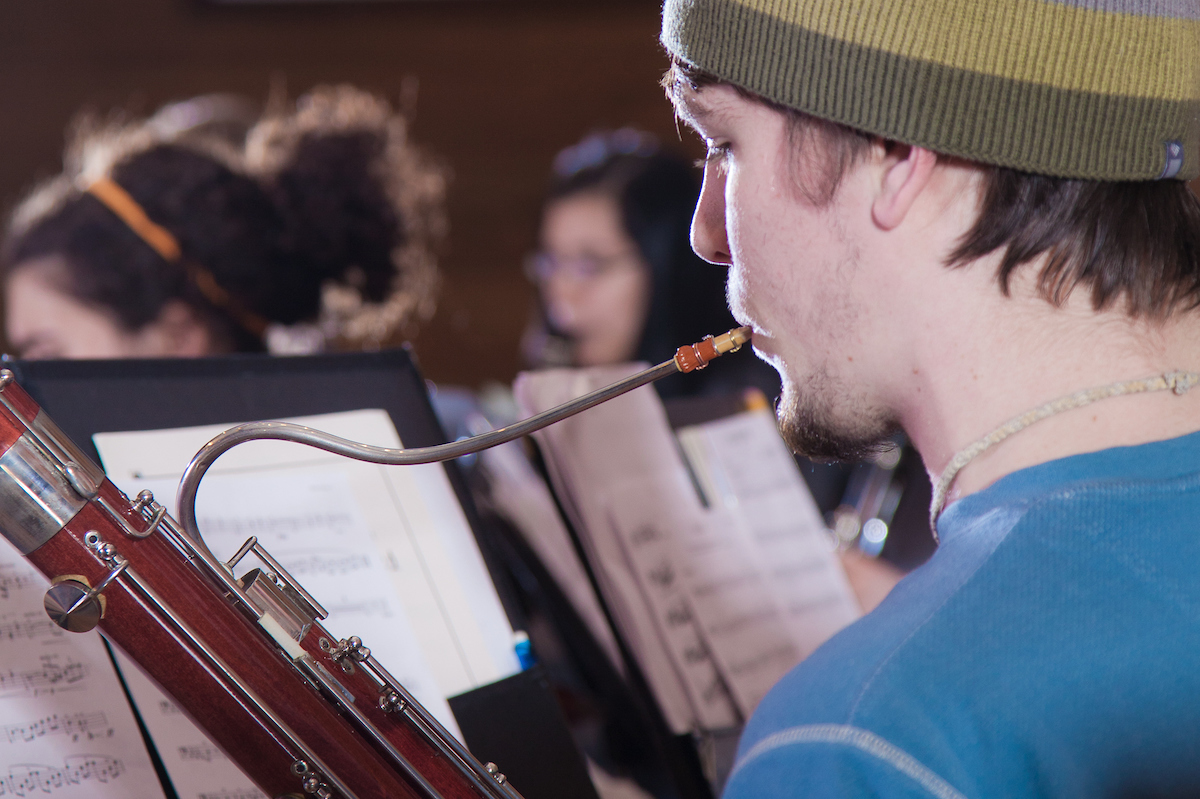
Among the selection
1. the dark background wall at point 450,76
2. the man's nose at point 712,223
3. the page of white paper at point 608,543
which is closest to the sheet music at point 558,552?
the page of white paper at point 608,543

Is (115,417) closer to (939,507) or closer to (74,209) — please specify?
(939,507)

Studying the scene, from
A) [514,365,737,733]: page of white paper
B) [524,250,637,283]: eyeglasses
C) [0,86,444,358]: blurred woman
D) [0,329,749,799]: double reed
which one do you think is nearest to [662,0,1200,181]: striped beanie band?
[0,329,749,799]: double reed

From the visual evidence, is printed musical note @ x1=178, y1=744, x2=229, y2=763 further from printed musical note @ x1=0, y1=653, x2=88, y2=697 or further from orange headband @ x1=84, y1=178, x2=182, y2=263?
orange headband @ x1=84, y1=178, x2=182, y2=263

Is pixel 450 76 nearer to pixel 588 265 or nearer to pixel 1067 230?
pixel 588 265

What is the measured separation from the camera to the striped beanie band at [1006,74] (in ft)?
2.16

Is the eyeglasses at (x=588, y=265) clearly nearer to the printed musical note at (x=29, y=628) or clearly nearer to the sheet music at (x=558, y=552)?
the sheet music at (x=558, y=552)

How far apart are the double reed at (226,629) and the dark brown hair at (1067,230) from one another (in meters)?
0.33

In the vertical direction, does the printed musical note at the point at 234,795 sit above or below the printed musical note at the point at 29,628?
below

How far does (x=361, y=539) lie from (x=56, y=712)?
10.8 inches

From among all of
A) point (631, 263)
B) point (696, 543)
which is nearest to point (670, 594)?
point (696, 543)

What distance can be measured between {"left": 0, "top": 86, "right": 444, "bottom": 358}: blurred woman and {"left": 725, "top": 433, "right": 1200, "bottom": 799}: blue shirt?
3.99ft

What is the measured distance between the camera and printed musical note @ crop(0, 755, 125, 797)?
2.42 ft

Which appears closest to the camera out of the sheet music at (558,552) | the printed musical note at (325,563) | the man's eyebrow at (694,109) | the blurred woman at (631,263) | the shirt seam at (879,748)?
the shirt seam at (879,748)

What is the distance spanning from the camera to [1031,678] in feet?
1.84
